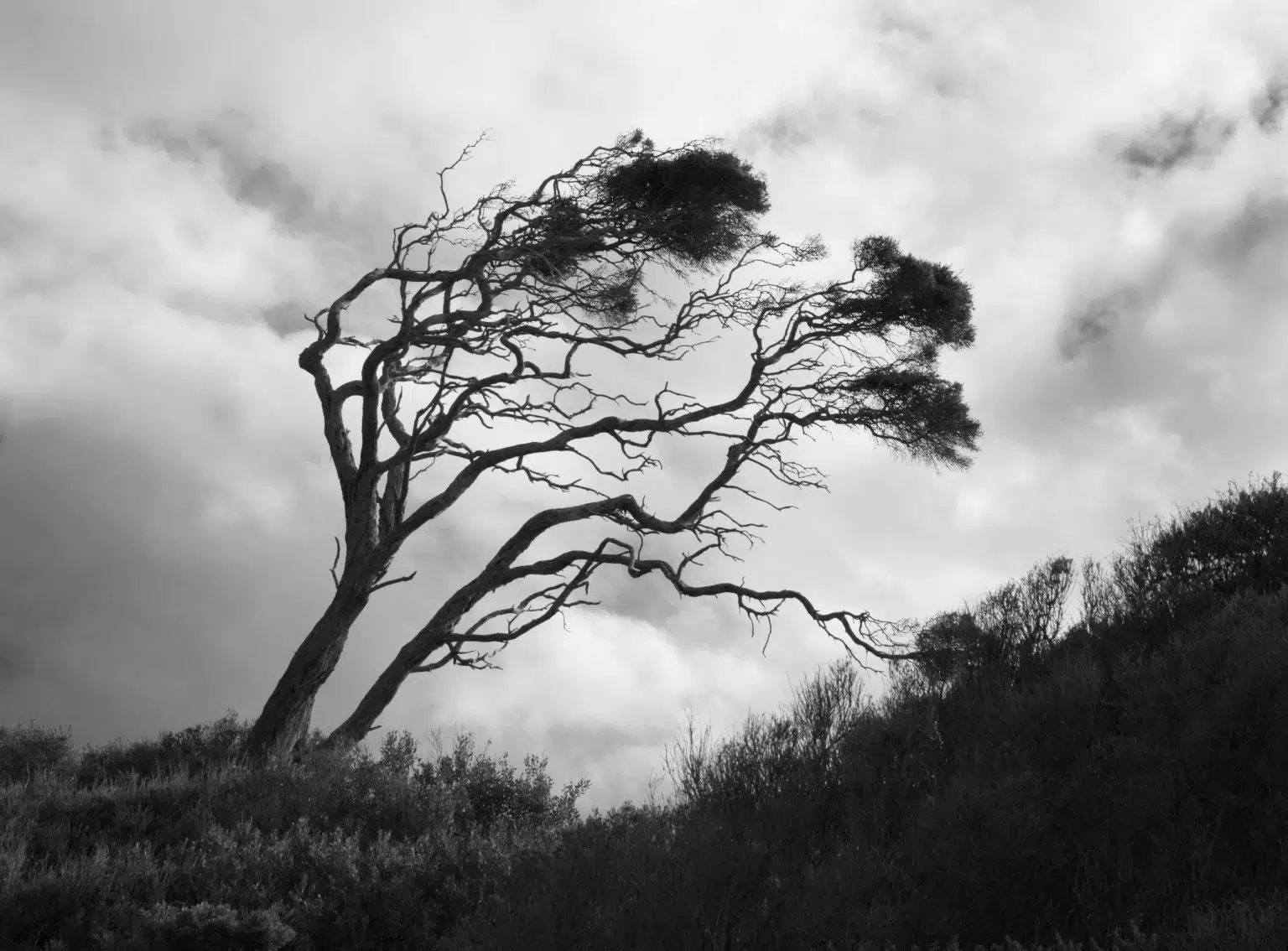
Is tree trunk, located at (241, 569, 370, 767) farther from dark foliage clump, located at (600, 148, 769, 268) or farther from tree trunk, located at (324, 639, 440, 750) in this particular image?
dark foliage clump, located at (600, 148, 769, 268)

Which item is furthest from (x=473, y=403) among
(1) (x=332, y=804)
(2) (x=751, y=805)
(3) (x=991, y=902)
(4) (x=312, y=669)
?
(3) (x=991, y=902)

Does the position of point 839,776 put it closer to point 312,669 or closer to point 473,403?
point 312,669

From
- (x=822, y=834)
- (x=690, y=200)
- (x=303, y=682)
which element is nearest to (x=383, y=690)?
(x=303, y=682)

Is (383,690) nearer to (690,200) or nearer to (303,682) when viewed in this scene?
(303,682)

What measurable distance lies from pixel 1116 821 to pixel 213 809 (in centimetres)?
855

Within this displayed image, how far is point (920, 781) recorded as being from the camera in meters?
8.95

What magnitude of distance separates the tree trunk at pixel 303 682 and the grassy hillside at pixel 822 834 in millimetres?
493

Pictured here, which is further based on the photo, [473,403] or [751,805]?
[473,403]

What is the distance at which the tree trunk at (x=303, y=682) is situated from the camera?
40.0ft

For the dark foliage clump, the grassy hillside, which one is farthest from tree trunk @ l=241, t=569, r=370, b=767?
the dark foliage clump

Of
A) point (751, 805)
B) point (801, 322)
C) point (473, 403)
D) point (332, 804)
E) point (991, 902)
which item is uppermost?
point (801, 322)

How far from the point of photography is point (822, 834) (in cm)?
825

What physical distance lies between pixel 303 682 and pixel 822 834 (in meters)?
7.17

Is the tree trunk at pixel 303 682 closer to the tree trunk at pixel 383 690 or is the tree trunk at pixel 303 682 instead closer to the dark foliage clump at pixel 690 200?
the tree trunk at pixel 383 690
